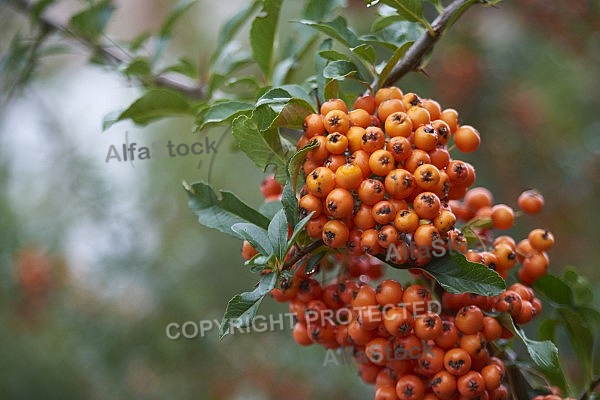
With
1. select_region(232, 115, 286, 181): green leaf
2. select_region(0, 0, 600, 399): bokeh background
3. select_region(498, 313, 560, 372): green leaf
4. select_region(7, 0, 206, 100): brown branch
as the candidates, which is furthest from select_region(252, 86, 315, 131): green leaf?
select_region(0, 0, 600, 399): bokeh background

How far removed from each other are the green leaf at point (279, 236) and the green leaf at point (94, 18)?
0.74 meters

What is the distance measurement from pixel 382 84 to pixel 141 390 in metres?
1.31

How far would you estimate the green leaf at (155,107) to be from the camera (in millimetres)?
907

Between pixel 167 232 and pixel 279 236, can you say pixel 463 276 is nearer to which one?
pixel 279 236

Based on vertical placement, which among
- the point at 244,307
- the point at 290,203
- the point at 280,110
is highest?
the point at 280,110

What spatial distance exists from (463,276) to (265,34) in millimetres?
471

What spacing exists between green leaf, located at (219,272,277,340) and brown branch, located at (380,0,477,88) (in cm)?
29

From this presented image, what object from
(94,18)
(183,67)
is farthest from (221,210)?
(94,18)

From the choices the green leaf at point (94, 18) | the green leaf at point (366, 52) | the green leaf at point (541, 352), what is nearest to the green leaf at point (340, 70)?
the green leaf at point (366, 52)

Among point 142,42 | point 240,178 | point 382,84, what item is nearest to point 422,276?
point 382,84

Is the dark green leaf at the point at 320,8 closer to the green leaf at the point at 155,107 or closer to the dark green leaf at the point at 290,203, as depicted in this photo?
the green leaf at the point at 155,107

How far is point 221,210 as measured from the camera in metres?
0.78

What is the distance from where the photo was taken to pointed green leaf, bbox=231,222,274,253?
66cm

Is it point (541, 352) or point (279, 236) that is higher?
point (279, 236)
